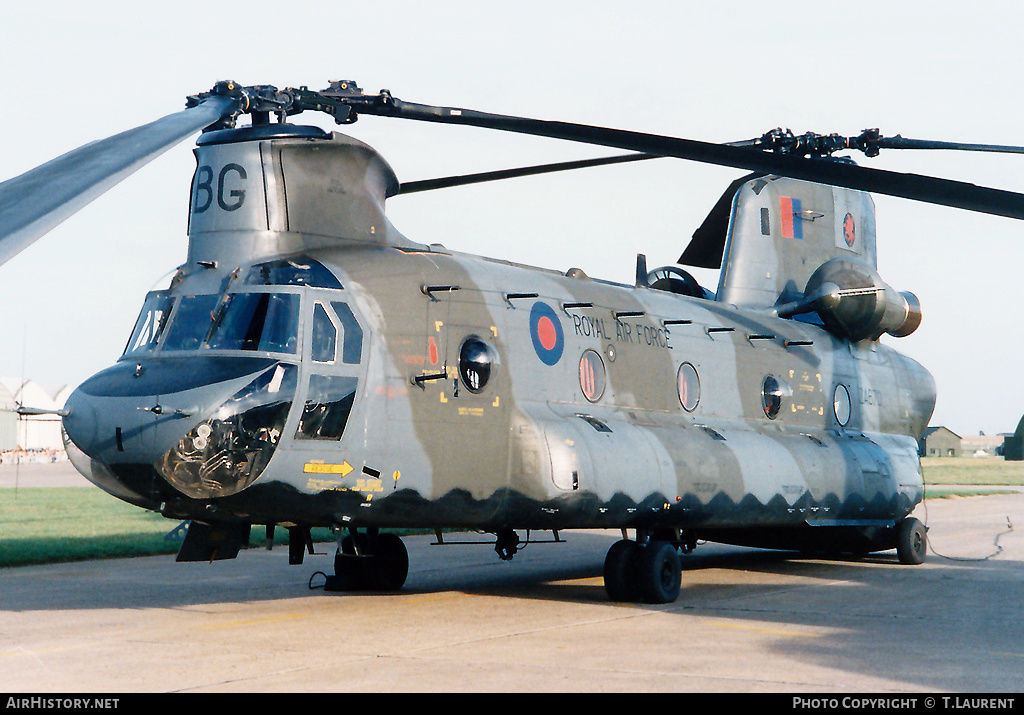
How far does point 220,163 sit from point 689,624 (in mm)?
6386

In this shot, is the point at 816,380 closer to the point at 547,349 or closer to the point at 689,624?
the point at 547,349

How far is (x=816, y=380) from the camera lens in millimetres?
16469

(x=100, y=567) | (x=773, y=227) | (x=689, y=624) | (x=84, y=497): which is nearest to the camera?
(x=689, y=624)

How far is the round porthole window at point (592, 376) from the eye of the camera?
42.0ft

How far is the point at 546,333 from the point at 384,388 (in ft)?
7.71

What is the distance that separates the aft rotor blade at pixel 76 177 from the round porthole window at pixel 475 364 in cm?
335

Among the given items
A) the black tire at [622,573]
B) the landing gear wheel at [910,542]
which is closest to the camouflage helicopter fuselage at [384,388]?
the black tire at [622,573]

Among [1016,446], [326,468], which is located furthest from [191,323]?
[1016,446]

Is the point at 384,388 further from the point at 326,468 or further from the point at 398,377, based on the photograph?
the point at 326,468

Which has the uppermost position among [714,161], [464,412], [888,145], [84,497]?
[888,145]

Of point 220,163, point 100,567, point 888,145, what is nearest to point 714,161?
point 220,163

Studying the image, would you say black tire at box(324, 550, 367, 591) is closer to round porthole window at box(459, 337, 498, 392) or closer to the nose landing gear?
the nose landing gear

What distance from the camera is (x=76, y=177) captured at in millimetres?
6957

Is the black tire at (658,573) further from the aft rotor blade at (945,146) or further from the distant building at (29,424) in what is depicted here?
the distant building at (29,424)
